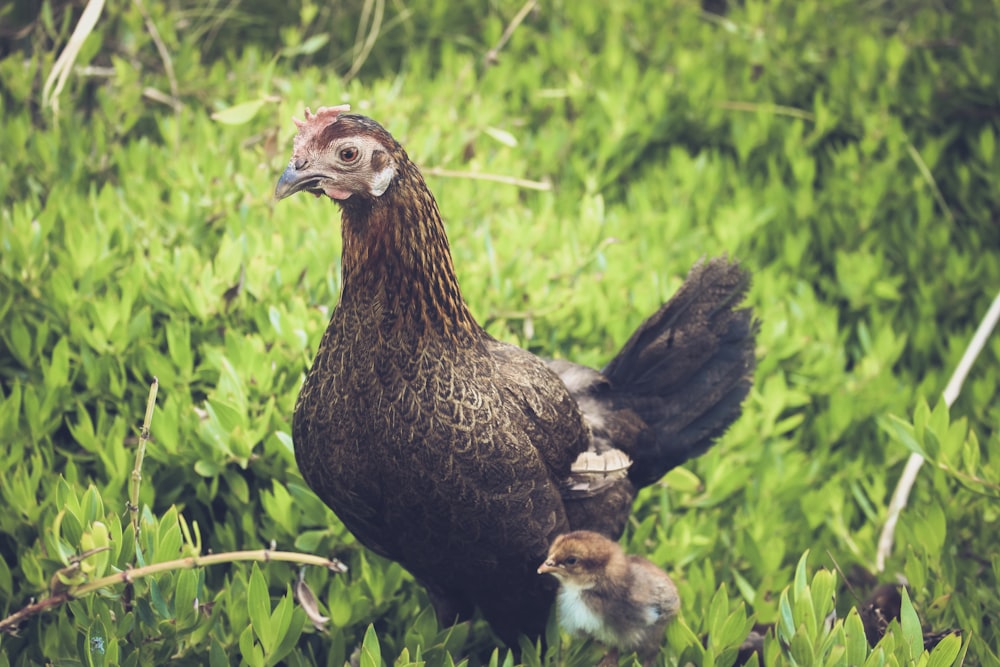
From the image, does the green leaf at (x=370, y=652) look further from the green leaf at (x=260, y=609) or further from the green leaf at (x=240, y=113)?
the green leaf at (x=240, y=113)

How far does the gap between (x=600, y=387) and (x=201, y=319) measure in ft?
4.56

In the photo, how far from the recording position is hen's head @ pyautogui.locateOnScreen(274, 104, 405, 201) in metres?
2.29

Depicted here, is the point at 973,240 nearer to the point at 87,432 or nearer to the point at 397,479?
the point at 397,479

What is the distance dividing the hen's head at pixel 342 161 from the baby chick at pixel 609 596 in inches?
42.3

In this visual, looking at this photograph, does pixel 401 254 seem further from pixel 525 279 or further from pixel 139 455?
pixel 525 279

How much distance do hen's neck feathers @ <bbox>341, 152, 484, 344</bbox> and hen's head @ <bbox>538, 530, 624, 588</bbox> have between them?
647 millimetres

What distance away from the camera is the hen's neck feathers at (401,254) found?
7.72 ft

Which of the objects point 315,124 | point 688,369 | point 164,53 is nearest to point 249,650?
point 315,124

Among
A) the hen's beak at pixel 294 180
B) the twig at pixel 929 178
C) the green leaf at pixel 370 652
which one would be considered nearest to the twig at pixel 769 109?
the twig at pixel 929 178

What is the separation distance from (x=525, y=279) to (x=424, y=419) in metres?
1.43

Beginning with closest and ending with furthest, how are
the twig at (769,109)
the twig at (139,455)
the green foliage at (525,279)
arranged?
the twig at (139,455) < the green foliage at (525,279) < the twig at (769,109)

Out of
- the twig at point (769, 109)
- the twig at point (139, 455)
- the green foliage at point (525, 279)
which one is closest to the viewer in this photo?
the twig at point (139, 455)

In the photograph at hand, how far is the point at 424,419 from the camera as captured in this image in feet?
7.85

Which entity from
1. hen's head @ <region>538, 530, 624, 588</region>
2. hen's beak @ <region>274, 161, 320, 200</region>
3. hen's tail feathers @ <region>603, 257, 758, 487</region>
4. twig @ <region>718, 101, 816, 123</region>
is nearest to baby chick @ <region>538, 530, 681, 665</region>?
hen's head @ <region>538, 530, 624, 588</region>
